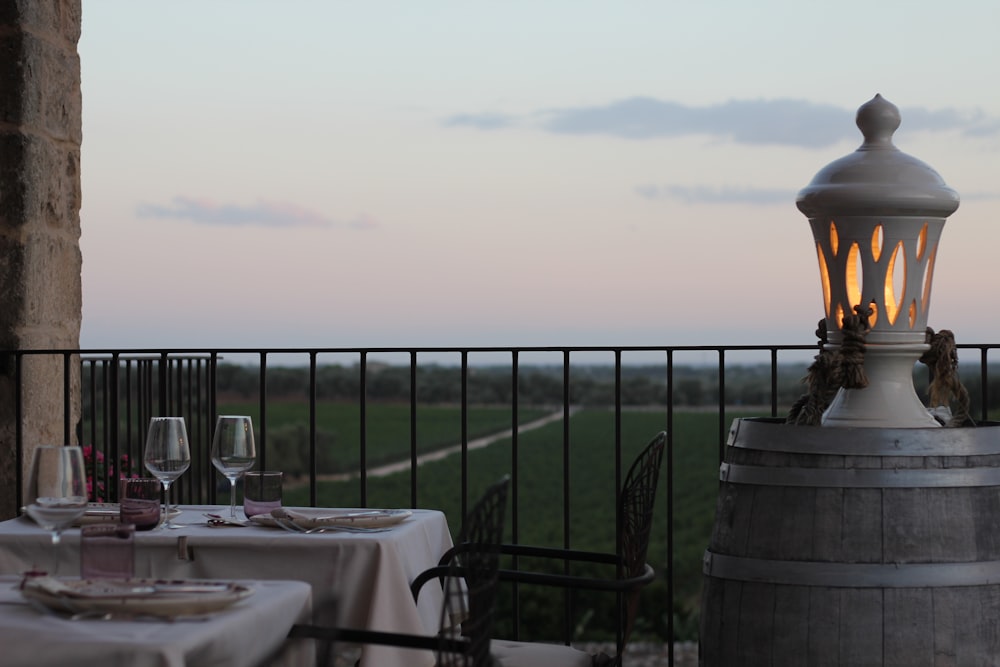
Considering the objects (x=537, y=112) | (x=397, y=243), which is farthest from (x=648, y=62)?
(x=397, y=243)

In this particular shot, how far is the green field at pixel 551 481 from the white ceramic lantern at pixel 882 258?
23550 mm

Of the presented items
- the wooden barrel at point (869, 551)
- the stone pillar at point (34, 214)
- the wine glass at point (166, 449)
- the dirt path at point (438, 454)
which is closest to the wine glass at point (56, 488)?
the wine glass at point (166, 449)

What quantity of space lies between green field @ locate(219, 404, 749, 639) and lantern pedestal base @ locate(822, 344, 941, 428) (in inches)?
926

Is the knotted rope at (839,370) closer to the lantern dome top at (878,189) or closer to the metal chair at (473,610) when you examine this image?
the lantern dome top at (878,189)

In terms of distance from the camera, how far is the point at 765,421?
2348 millimetres

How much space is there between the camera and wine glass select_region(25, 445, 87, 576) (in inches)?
74.1

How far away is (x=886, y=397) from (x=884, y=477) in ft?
0.94

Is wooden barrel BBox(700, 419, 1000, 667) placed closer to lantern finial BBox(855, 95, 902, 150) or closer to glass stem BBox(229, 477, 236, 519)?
lantern finial BBox(855, 95, 902, 150)

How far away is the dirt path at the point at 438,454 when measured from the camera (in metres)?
38.7

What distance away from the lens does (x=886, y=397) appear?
236 centimetres

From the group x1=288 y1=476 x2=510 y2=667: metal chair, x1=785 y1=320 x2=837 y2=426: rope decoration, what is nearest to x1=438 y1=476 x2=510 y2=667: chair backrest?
x1=288 y1=476 x2=510 y2=667: metal chair

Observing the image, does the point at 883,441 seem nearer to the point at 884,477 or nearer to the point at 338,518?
the point at 884,477

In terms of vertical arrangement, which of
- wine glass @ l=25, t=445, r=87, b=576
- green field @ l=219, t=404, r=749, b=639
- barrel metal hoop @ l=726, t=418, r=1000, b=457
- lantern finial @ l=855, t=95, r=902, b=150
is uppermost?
lantern finial @ l=855, t=95, r=902, b=150

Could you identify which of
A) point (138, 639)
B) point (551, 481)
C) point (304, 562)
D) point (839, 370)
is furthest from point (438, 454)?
point (138, 639)
